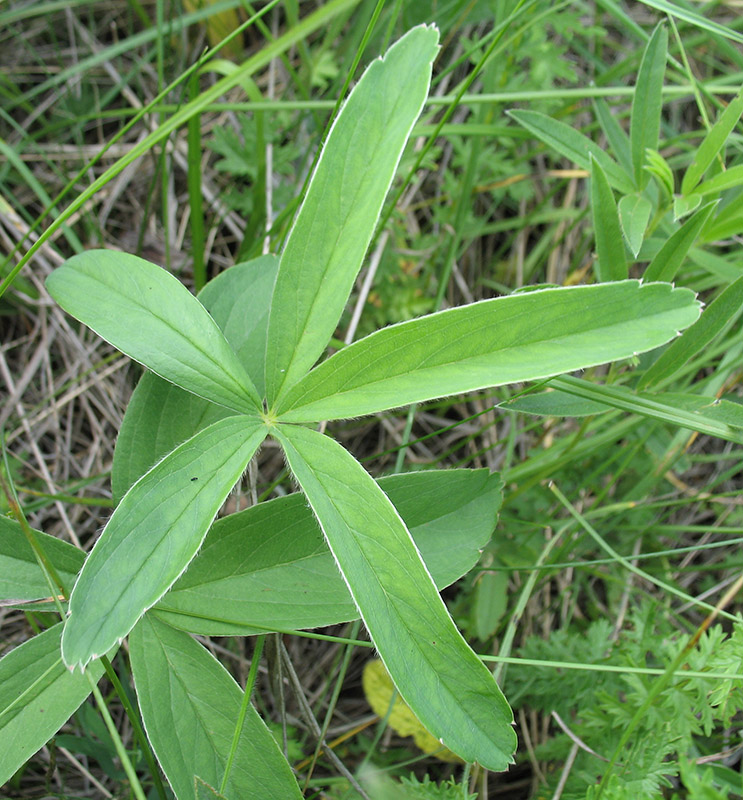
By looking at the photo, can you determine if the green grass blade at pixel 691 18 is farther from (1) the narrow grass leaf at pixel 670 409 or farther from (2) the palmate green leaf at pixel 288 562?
(2) the palmate green leaf at pixel 288 562

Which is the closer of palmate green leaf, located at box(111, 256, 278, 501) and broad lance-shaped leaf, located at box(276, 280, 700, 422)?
broad lance-shaped leaf, located at box(276, 280, 700, 422)

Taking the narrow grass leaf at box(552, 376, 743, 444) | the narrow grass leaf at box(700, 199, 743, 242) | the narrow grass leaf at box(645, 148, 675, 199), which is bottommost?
the narrow grass leaf at box(552, 376, 743, 444)

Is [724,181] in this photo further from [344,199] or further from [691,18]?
[344,199]

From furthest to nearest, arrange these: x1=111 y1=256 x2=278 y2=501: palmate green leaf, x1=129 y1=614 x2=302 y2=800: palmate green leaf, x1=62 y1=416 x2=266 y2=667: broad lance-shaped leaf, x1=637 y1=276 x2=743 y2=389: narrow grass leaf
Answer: x1=637 y1=276 x2=743 y2=389: narrow grass leaf < x1=111 y1=256 x2=278 y2=501: palmate green leaf < x1=129 y1=614 x2=302 y2=800: palmate green leaf < x1=62 y1=416 x2=266 y2=667: broad lance-shaped leaf

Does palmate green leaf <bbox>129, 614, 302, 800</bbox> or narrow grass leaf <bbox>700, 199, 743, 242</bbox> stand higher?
narrow grass leaf <bbox>700, 199, 743, 242</bbox>

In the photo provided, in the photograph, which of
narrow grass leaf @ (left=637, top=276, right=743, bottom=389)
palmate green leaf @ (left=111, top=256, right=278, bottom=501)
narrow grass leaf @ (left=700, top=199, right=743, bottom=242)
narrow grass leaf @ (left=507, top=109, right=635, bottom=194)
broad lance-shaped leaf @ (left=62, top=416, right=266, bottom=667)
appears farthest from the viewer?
narrow grass leaf @ (left=507, top=109, right=635, bottom=194)

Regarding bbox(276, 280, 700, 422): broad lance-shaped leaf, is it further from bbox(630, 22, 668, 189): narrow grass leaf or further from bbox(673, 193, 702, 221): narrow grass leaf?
bbox(630, 22, 668, 189): narrow grass leaf

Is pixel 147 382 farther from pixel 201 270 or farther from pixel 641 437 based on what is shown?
pixel 641 437

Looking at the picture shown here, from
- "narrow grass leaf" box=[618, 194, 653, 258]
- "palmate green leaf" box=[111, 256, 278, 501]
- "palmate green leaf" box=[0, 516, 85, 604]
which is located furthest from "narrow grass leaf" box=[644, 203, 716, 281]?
"palmate green leaf" box=[0, 516, 85, 604]

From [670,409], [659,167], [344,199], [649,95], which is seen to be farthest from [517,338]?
[649,95]
